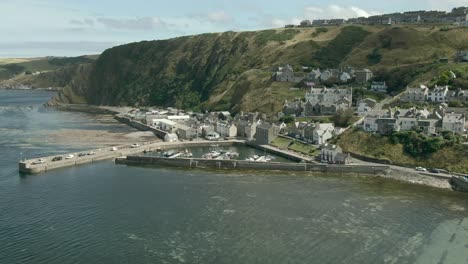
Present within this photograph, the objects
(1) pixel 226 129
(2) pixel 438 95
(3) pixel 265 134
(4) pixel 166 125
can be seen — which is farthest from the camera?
(4) pixel 166 125

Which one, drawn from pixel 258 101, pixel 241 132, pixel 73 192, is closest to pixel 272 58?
pixel 258 101

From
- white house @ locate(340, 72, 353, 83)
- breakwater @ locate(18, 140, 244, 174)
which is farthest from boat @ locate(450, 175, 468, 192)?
white house @ locate(340, 72, 353, 83)

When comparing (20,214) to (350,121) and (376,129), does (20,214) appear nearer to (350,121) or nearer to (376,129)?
(376,129)

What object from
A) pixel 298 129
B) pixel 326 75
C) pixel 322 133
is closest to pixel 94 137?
pixel 298 129

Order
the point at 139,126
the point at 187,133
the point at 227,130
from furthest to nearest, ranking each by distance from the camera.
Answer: the point at 139,126
the point at 187,133
the point at 227,130

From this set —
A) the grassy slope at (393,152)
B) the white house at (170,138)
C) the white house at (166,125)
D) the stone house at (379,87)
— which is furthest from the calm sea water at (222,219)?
the stone house at (379,87)

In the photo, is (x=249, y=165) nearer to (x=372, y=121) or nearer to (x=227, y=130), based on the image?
(x=372, y=121)
